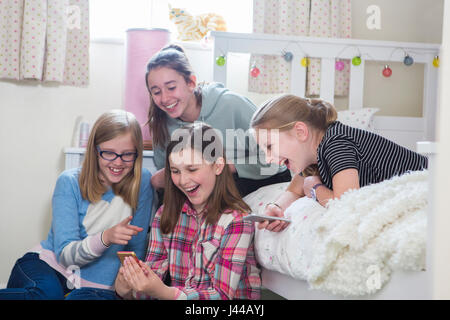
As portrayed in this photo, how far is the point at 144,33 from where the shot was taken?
1884 mm

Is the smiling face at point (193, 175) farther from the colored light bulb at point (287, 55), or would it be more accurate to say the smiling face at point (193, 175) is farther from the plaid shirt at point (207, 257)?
the colored light bulb at point (287, 55)

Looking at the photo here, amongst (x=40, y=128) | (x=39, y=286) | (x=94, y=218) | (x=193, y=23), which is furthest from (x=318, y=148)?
(x=40, y=128)

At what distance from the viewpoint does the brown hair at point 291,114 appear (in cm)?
115

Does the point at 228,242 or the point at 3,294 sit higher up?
the point at 228,242

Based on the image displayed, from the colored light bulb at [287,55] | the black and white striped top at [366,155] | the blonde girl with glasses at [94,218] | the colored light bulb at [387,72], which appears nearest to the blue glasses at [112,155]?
the blonde girl with glasses at [94,218]

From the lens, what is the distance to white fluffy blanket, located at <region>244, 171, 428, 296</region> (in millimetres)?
698

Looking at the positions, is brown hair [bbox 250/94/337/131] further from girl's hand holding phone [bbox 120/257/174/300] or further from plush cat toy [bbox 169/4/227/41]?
plush cat toy [bbox 169/4/227/41]

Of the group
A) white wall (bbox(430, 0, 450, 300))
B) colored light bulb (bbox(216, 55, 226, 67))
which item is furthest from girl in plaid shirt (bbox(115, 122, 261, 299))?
colored light bulb (bbox(216, 55, 226, 67))

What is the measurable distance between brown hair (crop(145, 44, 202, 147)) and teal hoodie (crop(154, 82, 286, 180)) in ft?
0.06

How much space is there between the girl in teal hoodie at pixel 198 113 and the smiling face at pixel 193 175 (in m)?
0.19
